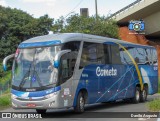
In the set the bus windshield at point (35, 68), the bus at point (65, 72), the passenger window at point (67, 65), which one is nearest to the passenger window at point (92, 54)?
the bus at point (65, 72)

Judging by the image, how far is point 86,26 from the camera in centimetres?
4166

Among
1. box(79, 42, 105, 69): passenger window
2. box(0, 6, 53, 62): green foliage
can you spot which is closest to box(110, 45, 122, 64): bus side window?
box(79, 42, 105, 69): passenger window

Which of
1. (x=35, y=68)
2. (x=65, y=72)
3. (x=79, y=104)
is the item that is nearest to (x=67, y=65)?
(x=65, y=72)

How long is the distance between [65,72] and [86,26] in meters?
25.4

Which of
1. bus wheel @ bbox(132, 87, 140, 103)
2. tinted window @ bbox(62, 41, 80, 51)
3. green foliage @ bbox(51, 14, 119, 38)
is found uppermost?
green foliage @ bbox(51, 14, 119, 38)

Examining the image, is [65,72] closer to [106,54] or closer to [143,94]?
[106,54]

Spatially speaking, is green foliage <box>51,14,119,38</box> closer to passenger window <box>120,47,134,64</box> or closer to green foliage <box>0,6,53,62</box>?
green foliage <box>0,6,53,62</box>

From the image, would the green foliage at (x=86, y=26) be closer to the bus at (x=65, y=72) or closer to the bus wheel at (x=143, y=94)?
the bus wheel at (x=143, y=94)

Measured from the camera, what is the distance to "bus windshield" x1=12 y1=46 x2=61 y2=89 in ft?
52.9

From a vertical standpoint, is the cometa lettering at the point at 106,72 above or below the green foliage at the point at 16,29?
below

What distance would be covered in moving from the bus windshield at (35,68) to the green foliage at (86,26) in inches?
935

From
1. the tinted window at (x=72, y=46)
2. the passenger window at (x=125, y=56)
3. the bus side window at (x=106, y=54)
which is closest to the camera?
the tinted window at (x=72, y=46)

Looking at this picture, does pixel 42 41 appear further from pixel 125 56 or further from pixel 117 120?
pixel 125 56

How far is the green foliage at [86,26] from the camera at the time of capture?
41438 mm
